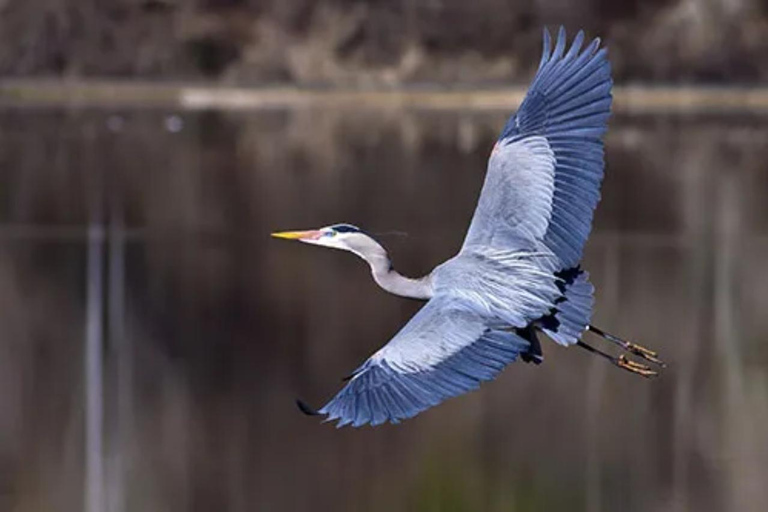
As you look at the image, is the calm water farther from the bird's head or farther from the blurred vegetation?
the blurred vegetation

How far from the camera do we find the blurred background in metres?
8.99

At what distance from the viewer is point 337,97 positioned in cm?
2533

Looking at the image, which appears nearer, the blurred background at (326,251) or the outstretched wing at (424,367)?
the outstretched wing at (424,367)

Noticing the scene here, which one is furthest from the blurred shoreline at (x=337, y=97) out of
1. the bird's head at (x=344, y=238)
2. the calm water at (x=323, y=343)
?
the bird's head at (x=344, y=238)

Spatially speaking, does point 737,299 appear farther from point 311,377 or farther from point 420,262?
point 311,377

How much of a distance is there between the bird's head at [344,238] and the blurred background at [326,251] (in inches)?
68.4

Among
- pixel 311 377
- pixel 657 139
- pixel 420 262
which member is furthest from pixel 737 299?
pixel 657 139

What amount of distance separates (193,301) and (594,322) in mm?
2522

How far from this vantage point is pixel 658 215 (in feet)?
53.9

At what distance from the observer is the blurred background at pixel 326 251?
8992 mm

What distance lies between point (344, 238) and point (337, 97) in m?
18.5

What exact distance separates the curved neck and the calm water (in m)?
0.23

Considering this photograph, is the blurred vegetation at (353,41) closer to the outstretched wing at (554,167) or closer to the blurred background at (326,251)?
the blurred background at (326,251)

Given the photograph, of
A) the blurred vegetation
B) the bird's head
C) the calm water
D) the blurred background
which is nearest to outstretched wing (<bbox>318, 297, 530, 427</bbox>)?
the bird's head
